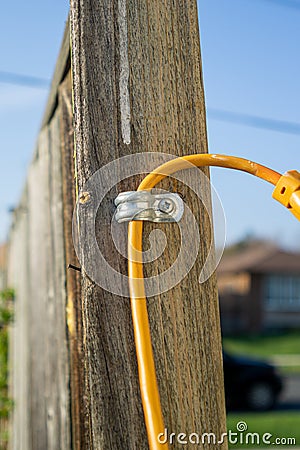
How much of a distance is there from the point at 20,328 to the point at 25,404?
0.68 metres

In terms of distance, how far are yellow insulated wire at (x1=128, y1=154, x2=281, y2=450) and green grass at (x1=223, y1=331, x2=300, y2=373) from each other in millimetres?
26413

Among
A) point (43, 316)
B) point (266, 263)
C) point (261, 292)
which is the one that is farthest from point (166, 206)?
point (266, 263)

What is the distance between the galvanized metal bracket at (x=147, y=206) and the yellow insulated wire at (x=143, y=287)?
0.01 metres

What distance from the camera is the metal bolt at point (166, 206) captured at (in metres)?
1.08

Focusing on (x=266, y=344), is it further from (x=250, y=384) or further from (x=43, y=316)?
(x=43, y=316)

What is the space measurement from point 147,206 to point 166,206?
0.04 m

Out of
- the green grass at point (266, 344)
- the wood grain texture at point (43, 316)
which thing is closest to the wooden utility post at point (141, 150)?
the wood grain texture at point (43, 316)

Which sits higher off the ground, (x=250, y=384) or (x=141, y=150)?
(x=141, y=150)

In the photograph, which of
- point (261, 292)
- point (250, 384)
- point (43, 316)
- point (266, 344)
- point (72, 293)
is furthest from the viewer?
point (261, 292)

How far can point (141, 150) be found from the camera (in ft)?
3.66

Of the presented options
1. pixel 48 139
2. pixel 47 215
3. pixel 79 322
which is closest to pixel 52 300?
pixel 47 215

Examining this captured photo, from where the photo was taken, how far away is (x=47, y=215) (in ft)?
7.93

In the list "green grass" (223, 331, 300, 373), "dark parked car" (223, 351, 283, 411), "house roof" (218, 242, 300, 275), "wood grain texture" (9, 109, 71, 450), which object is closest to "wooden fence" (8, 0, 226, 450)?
"wood grain texture" (9, 109, 71, 450)

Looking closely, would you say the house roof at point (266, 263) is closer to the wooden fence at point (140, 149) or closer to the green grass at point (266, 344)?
the green grass at point (266, 344)
